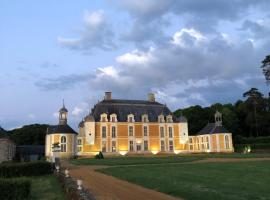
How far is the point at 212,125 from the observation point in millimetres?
66938

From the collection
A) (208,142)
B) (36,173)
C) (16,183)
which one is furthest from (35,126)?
(16,183)

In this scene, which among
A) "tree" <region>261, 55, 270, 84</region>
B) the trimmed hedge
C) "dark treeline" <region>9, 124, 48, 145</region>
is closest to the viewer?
the trimmed hedge

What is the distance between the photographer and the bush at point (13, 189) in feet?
42.2

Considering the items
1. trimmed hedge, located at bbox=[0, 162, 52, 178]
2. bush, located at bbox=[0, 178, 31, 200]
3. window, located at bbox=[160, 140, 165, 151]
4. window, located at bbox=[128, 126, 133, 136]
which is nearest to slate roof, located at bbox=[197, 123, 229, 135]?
window, located at bbox=[160, 140, 165, 151]

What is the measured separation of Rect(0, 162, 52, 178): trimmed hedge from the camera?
23.1 metres

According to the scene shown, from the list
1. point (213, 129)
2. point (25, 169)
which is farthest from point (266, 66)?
point (25, 169)

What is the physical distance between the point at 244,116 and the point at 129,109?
96.5ft

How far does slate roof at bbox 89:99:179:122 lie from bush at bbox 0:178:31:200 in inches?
1921

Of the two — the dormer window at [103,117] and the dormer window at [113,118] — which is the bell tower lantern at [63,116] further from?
the dormer window at [113,118]

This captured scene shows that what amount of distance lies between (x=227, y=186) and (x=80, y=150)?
48739 millimetres

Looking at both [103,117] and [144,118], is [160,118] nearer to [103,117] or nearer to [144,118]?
[144,118]

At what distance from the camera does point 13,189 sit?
13000 millimetres

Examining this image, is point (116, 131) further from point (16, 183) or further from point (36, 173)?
point (16, 183)

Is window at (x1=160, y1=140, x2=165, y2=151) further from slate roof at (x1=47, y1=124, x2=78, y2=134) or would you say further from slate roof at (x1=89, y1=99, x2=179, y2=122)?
slate roof at (x1=47, y1=124, x2=78, y2=134)
